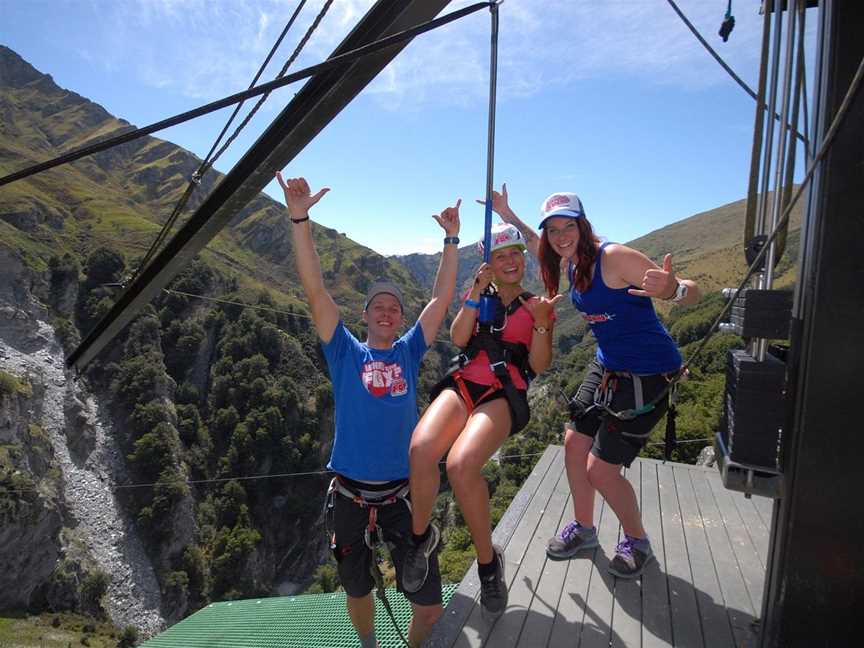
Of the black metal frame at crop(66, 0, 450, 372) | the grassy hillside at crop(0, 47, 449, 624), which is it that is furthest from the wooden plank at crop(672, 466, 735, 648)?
the grassy hillside at crop(0, 47, 449, 624)

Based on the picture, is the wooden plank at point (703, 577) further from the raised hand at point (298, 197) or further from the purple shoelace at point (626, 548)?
the raised hand at point (298, 197)

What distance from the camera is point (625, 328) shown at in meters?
2.83

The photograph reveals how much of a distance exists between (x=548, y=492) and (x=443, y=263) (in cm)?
232

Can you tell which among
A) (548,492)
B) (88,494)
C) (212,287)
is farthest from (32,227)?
(548,492)

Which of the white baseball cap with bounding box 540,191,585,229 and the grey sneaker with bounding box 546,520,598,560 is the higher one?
the white baseball cap with bounding box 540,191,585,229

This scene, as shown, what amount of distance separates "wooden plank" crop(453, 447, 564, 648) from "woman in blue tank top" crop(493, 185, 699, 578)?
614 millimetres

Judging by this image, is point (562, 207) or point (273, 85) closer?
point (273, 85)

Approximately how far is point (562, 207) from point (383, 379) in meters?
1.36

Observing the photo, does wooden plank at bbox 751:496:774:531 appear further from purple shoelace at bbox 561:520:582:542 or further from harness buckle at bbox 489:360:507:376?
harness buckle at bbox 489:360:507:376

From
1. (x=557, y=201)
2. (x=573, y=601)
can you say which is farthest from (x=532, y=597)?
(x=557, y=201)

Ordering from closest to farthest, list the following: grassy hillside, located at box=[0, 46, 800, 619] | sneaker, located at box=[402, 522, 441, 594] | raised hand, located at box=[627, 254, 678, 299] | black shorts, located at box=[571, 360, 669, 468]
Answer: raised hand, located at box=[627, 254, 678, 299]
sneaker, located at box=[402, 522, 441, 594]
black shorts, located at box=[571, 360, 669, 468]
grassy hillside, located at box=[0, 46, 800, 619]

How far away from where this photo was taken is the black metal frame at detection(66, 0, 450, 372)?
2076 mm

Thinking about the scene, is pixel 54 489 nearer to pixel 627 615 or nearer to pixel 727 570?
pixel 627 615

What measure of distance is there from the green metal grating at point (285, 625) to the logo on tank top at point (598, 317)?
2.30m
